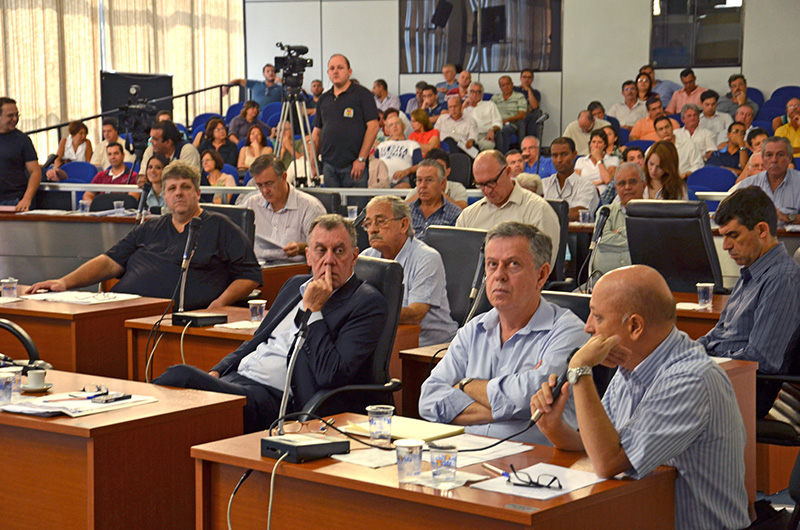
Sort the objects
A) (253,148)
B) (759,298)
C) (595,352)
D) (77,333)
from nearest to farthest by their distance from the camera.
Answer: (595,352) → (759,298) → (77,333) → (253,148)

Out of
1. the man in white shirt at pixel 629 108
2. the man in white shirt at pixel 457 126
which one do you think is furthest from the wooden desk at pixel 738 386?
the man in white shirt at pixel 629 108

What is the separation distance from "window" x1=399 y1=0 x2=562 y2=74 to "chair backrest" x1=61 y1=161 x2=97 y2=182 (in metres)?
4.61

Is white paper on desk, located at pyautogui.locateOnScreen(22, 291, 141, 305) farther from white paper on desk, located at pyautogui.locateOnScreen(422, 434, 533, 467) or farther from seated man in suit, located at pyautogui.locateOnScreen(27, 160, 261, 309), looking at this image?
white paper on desk, located at pyautogui.locateOnScreen(422, 434, 533, 467)

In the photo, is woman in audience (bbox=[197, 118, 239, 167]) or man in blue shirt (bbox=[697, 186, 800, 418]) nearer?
man in blue shirt (bbox=[697, 186, 800, 418])

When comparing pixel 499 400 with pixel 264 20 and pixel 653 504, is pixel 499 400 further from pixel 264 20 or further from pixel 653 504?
pixel 264 20

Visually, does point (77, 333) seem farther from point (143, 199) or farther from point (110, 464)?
point (143, 199)

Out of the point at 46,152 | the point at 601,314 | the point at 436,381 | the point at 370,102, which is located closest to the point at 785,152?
the point at 370,102

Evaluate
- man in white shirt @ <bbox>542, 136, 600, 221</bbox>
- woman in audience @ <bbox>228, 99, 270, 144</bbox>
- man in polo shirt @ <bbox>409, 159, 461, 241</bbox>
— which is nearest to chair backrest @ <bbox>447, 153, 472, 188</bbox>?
man in white shirt @ <bbox>542, 136, 600, 221</bbox>

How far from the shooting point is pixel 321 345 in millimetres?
3252

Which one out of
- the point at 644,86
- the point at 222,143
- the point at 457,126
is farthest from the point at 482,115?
the point at 222,143

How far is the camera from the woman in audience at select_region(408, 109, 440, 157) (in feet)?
31.1

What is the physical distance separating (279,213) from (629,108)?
5.69 meters

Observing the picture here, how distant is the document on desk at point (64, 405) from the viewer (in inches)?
105

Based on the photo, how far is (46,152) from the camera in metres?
12.0
